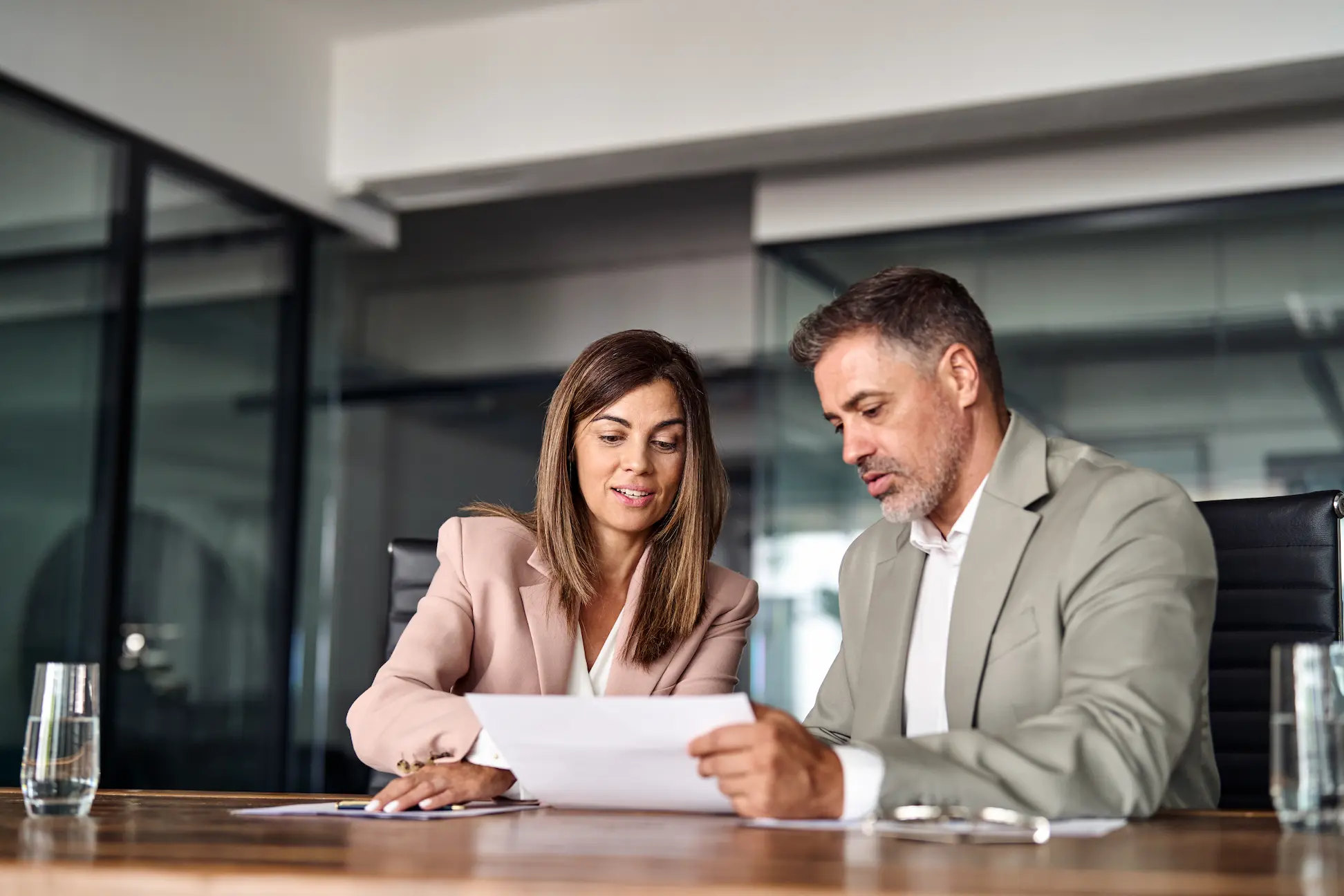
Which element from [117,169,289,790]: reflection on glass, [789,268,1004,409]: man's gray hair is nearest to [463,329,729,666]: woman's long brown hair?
[789,268,1004,409]: man's gray hair

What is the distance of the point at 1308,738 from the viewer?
3.87 ft

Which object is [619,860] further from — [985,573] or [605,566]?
[605,566]

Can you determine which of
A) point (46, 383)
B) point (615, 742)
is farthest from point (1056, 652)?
point (46, 383)

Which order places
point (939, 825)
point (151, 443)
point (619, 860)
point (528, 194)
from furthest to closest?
point (528, 194) → point (151, 443) → point (939, 825) → point (619, 860)

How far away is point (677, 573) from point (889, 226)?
118 inches

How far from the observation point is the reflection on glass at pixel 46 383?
383 centimetres

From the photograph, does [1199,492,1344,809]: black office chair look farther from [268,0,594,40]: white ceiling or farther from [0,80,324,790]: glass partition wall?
[268,0,594,40]: white ceiling

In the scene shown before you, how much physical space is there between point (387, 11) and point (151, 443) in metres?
1.77

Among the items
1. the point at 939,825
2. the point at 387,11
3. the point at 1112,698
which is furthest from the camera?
the point at 387,11

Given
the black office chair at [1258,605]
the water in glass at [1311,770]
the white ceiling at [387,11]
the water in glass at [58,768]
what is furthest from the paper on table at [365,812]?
the white ceiling at [387,11]

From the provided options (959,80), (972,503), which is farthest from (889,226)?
(972,503)

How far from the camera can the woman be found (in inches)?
82.1

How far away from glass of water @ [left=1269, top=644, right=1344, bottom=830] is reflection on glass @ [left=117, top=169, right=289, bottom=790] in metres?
3.83

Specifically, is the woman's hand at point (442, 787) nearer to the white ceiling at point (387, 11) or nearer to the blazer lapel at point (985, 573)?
the blazer lapel at point (985, 573)
